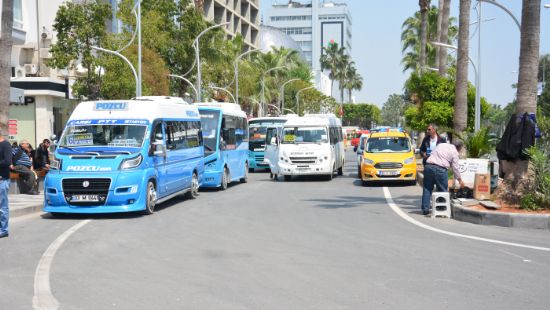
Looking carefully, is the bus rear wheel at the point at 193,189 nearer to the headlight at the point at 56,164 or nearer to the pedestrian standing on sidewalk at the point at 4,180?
the headlight at the point at 56,164

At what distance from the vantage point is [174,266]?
8.71 metres

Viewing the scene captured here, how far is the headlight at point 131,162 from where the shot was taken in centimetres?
1413

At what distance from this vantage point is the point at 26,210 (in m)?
15.3

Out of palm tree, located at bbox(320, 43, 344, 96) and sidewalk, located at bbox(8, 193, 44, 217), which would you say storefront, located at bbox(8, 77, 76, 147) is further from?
palm tree, located at bbox(320, 43, 344, 96)

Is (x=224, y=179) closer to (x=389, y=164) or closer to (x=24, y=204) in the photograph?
(x=389, y=164)

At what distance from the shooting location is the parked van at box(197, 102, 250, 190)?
21438mm

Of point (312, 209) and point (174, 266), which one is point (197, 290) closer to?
point (174, 266)

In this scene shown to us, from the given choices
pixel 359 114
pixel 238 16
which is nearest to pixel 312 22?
pixel 359 114

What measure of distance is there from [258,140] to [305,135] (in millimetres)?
7566

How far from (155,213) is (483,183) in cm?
724

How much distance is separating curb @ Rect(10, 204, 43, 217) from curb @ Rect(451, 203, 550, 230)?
9.61 m

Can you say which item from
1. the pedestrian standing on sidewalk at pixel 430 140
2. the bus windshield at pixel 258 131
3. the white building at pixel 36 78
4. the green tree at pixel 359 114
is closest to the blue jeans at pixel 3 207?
the pedestrian standing on sidewalk at pixel 430 140

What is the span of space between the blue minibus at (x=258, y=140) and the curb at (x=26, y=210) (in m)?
17.6

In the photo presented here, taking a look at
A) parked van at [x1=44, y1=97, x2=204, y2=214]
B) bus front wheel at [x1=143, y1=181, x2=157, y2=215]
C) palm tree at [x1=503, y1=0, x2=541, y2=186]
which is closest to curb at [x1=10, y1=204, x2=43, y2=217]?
parked van at [x1=44, y1=97, x2=204, y2=214]
